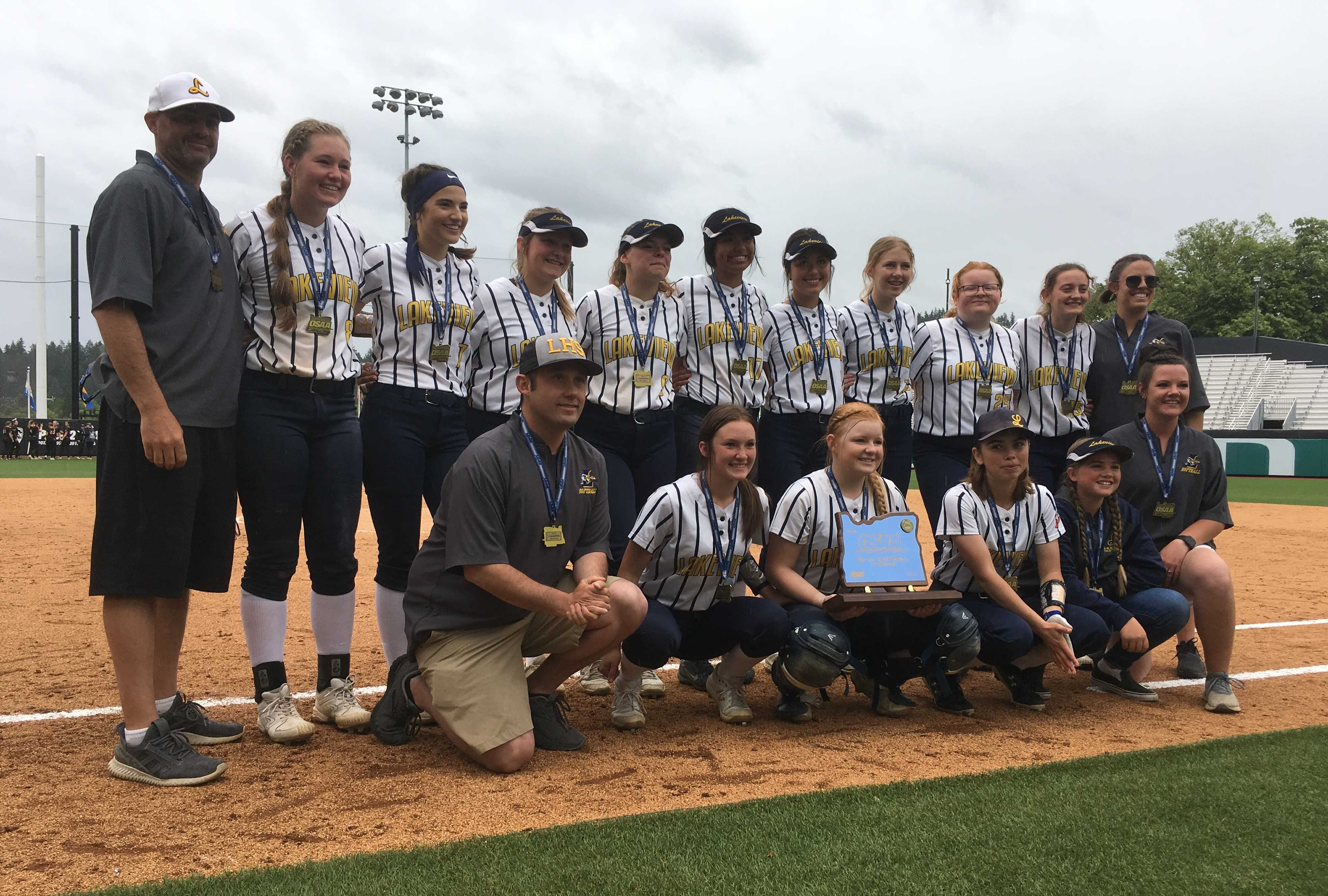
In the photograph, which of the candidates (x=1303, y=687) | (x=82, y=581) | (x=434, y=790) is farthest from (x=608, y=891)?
(x=82, y=581)

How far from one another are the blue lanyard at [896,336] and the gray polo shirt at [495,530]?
2.27m

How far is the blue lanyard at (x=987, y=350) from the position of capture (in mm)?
5441

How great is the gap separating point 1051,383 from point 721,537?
2.51 m

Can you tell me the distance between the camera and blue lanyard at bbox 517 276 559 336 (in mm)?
4762

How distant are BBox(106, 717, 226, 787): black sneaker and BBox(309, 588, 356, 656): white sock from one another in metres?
0.79

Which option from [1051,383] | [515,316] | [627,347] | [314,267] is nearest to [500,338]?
[515,316]

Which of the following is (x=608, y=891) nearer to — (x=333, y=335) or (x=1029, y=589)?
(x=333, y=335)

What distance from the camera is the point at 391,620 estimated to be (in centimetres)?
450

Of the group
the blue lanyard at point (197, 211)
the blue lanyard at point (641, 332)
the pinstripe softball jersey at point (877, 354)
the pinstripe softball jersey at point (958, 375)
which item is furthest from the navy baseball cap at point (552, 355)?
the pinstripe softball jersey at point (958, 375)

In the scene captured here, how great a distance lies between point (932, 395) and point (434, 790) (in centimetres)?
345

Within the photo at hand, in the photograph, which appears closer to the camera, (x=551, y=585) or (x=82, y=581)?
(x=551, y=585)

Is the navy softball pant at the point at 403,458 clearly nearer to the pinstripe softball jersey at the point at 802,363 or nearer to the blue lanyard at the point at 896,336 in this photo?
the pinstripe softball jersey at the point at 802,363

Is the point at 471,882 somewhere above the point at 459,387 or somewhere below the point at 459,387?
below

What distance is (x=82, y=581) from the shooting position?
818 centimetres
